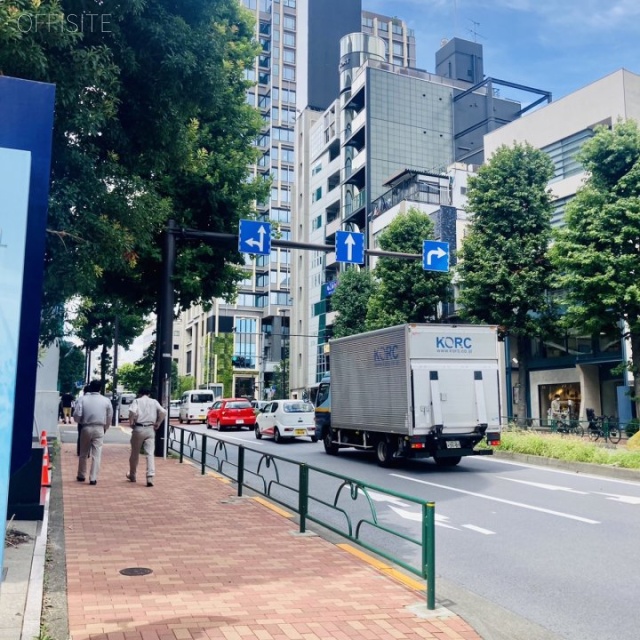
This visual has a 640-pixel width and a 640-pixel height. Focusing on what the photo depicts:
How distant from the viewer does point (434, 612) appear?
536cm

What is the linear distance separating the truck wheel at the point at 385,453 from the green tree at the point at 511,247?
1275cm

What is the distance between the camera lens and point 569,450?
1680 centimetres

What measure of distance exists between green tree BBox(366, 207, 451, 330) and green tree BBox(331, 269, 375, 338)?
8668mm

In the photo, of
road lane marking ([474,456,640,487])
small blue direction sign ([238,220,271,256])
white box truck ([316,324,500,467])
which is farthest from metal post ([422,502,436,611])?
small blue direction sign ([238,220,271,256])

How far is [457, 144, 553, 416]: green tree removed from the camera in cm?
2759

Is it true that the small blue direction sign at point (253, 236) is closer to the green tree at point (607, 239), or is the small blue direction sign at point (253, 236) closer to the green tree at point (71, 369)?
the green tree at point (607, 239)

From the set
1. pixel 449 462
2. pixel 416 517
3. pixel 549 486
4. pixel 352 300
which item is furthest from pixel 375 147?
pixel 416 517

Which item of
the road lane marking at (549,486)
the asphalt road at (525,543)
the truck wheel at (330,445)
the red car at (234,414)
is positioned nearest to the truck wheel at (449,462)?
the asphalt road at (525,543)

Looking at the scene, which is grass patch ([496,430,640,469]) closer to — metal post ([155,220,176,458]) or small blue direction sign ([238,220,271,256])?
small blue direction sign ([238,220,271,256])

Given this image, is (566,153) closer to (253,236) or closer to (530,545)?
(253,236)

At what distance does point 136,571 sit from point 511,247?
23.9 metres

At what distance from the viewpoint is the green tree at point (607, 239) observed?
2194 cm

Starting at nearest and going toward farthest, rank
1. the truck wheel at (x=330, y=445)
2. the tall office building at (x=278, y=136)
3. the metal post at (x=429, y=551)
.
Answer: the metal post at (x=429, y=551) < the truck wheel at (x=330, y=445) < the tall office building at (x=278, y=136)

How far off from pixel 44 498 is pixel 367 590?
5.89 metres
